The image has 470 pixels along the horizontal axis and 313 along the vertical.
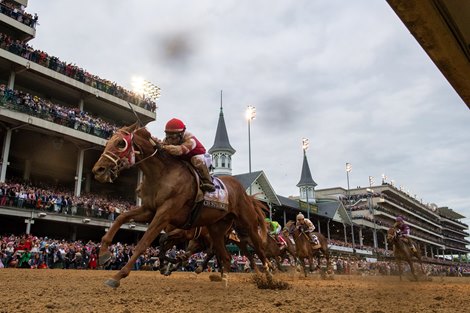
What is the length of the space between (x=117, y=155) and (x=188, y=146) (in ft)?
4.75

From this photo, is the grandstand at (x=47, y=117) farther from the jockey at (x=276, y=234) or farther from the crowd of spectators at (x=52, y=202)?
the jockey at (x=276, y=234)

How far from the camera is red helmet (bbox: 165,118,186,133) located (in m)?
7.75

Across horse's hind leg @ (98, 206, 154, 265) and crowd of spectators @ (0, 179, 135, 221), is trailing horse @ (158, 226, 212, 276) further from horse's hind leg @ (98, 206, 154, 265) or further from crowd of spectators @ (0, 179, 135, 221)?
crowd of spectators @ (0, 179, 135, 221)

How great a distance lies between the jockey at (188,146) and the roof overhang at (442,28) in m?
4.69

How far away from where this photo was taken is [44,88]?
34094 mm

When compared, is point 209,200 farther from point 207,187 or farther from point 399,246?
point 399,246

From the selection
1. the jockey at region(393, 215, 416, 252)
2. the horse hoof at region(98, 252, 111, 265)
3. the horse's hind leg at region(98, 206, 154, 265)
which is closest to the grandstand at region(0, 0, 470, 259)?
the jockey at region(393, 215, 416, 252)

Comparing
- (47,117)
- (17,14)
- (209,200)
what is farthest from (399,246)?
(17,14)

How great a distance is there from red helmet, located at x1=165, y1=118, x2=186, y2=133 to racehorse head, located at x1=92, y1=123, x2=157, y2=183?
2.37 feet

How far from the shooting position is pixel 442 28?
328 centimetres

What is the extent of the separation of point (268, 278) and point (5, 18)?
104 feet

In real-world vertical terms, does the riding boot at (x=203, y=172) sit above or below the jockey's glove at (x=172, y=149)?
below

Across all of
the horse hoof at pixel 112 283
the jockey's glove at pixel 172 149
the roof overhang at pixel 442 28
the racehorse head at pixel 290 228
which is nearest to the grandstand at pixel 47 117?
the racehorse head at pixel 290 228

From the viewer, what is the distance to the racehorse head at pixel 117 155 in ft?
21.4
